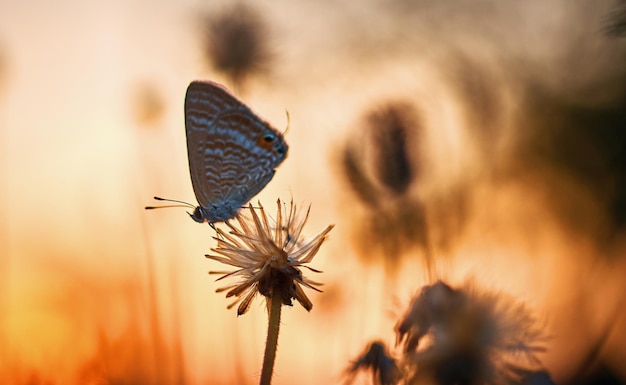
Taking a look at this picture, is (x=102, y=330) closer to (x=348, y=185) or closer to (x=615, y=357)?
(x=348, y=185)

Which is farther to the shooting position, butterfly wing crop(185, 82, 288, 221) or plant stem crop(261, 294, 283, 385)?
butterfly wing crop(185, 82, 288, 221)

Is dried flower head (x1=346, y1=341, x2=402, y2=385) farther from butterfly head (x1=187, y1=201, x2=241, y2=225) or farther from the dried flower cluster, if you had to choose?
butterfly head (x1=187, y1=201, x2=241, y2=225)

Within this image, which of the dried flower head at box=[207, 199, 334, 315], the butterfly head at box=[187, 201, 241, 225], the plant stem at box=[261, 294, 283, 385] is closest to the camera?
the plant stem at box=[261, 294, 283, 385]

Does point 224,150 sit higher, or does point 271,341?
point 224,150

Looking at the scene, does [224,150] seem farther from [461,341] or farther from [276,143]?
[461,341]

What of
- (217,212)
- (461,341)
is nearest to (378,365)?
(461,341)

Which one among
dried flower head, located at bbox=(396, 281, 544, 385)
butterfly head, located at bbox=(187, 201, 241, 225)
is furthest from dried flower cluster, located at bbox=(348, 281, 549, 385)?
butterfly head, located at bbox=(187, 201, 241, 225)

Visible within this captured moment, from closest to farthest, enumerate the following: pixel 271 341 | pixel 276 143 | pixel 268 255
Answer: pixel 271 341 → pixel 268 255 → pixel 276 143

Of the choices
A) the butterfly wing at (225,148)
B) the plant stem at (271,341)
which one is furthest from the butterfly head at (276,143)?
the plant stem at (271,341)

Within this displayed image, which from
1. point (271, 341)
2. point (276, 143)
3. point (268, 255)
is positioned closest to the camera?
point (271, 341)
